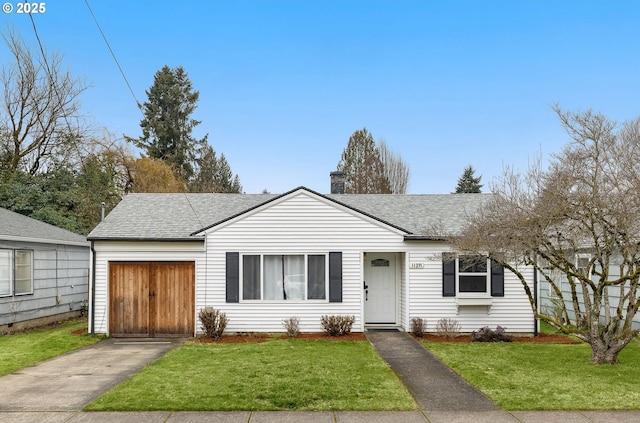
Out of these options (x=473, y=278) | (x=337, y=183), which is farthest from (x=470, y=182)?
(x=473, y=278)

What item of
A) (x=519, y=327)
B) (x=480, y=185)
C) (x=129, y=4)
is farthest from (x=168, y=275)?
(x=480, y=185)

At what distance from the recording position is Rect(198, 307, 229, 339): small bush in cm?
1238

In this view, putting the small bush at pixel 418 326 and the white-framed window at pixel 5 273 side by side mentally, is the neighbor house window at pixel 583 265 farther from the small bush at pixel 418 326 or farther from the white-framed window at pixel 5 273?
the white-framed window at pixel 5 273

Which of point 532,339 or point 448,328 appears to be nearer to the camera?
point 532,339

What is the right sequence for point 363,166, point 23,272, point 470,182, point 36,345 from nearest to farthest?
point 36,345, point 23,272, point 363,166, point 470,182

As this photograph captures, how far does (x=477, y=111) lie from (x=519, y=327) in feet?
38.0

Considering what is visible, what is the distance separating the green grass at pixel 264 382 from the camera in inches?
262

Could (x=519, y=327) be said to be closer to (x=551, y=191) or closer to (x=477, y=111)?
(x=551, y=191)

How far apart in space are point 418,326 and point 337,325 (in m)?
2.15

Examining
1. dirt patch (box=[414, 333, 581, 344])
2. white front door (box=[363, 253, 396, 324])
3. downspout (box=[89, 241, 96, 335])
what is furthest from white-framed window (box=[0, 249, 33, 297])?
dirt patch (box=[414, 333, 581, 344])

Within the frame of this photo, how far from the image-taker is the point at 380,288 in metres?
14.4

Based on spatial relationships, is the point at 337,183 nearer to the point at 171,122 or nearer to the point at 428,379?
the point at 428,379

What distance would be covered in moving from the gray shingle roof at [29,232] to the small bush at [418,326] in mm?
11090

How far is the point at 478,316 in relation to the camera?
43.5 feet
